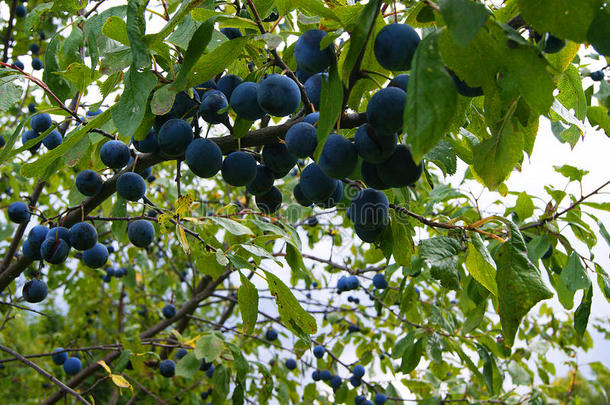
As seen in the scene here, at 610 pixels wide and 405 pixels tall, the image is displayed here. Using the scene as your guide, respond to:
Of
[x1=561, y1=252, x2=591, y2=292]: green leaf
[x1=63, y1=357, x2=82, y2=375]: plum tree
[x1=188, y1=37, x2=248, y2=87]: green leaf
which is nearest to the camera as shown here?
[x1=188, y1=37, x2=248, y2=87]: green leaf

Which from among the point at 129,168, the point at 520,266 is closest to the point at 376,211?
the point at 520,266

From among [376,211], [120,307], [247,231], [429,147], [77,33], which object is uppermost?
[120,307]

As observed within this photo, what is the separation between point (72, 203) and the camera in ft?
5.55

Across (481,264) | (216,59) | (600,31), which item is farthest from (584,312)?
(216,59)

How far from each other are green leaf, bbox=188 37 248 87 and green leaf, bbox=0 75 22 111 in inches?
26.7

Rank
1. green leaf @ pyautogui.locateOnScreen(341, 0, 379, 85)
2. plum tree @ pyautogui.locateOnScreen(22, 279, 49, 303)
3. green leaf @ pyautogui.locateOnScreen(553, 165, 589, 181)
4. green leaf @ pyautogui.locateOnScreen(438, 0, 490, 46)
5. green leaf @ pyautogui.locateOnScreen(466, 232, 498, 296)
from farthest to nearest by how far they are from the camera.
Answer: green leaf @ pyautogui.locateOnScreen(553, 165, 589, 181), plum tree @ pyautogui.locateOnScreen(22, 279, 49, 303), green leaf @ pyautogui.locateOnScreen(466, 232, 498, 296), green leaf @ pyautogui.locateOnScreen(341, 0, 379, 85), green leaf @ pyautogui.locateOnScreen(438, 0, 490, 46)

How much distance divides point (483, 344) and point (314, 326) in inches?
55.9

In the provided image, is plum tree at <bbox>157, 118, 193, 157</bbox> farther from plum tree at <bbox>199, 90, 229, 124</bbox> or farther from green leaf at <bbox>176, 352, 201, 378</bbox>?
green leaf at <bbox>176, 352, 201, 378</bbox>

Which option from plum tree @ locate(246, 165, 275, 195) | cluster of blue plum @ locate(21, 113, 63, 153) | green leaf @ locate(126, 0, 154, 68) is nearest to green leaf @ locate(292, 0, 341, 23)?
green leaf @ locate(126, 0, 154, 68)

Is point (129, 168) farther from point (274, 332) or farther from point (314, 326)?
point (274, 332)

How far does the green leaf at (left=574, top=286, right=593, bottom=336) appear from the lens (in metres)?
1.25

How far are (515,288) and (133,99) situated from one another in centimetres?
80

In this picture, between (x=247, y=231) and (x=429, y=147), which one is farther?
(x=247, y=231)

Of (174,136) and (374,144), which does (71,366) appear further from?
(374,144)
